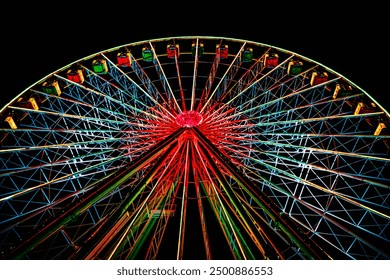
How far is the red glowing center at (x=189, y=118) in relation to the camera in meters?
12.7

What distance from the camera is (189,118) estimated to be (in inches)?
509

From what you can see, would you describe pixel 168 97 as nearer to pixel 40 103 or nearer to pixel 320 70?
pixel 40 103

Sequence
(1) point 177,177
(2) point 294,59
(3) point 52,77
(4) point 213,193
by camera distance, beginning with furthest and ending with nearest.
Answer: (2) point 294,59, (3) point 52,77, (1) point 177,177, (4) point 213,193

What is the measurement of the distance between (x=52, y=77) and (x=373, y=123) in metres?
13.8

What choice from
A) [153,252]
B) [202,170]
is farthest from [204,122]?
[153,252]

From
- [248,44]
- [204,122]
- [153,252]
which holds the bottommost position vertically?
[153,252]

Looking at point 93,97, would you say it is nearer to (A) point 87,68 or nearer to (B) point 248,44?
(A) point 87,68

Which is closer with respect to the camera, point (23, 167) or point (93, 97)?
point (23, 167)

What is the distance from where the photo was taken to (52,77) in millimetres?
14180

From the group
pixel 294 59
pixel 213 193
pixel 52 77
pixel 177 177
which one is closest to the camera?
pixel 213 193

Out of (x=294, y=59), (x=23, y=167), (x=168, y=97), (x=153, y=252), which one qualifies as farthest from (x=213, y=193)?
(x=294, y=59)

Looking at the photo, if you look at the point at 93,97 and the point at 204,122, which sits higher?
the point at 93,97

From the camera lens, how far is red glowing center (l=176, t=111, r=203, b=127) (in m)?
12.7

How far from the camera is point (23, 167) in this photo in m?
11.7
